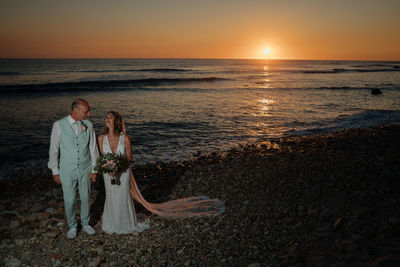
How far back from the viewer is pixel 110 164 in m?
5.11

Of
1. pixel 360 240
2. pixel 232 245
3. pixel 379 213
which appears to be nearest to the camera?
pixel 360 240

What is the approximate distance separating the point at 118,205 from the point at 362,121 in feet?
63.4

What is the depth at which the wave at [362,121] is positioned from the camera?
16.6 m

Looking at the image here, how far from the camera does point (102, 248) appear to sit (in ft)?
16.8

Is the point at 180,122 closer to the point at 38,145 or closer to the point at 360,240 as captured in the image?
the point at 38,145

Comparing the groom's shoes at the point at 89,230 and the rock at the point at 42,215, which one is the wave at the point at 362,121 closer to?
the groom's shoes at the point at 89,230

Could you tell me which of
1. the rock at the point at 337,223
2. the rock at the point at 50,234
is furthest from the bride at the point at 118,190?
the rock at the point at 337,223

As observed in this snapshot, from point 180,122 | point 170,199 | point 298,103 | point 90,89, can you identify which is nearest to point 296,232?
point 170,199

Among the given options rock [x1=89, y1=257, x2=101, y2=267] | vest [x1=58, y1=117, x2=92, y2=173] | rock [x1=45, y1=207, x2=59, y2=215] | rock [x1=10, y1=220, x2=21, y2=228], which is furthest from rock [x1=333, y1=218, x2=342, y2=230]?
rock [x1=10, y1=220, x2=21, y2=228]

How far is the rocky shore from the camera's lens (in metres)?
4.43

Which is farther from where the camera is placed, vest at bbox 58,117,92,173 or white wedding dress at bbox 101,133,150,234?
white wedding dress at bbox 101,133,150,234

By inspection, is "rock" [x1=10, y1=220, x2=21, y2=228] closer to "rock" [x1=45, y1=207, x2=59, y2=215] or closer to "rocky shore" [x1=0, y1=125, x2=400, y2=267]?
"rocky shore" [x1=0, y1=125, x2=400, y2=267]

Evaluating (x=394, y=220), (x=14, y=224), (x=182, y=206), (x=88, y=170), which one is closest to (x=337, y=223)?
(x=394, y=220)

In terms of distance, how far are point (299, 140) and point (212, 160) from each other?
5.57 metres
